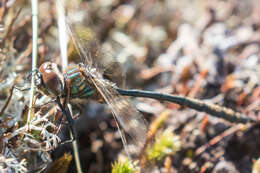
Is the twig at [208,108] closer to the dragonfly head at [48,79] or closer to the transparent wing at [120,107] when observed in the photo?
the transparent wing at [120,107]

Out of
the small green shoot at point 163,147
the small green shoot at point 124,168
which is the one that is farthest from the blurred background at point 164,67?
the small green shoot at point 124,168

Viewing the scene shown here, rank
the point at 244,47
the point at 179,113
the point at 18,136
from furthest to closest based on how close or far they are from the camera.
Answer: the point at 244,47, the point at 179,113, the point at 18,136

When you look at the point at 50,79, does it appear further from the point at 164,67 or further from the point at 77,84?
the point at 164,67

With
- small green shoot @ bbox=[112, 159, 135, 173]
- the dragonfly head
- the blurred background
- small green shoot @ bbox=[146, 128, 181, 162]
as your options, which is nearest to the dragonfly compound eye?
the dragonfly head

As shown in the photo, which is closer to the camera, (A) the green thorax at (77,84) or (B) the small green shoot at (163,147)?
(A) the green thorax at (77,84)

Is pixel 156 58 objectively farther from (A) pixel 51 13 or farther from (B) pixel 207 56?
(A) pixel 51 13

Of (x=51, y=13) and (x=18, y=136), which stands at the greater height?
(x=51, y=13)

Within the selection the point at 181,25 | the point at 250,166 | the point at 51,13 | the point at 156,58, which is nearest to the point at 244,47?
the point at 181,25

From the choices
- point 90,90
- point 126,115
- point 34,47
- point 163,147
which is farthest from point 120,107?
point 34,47
